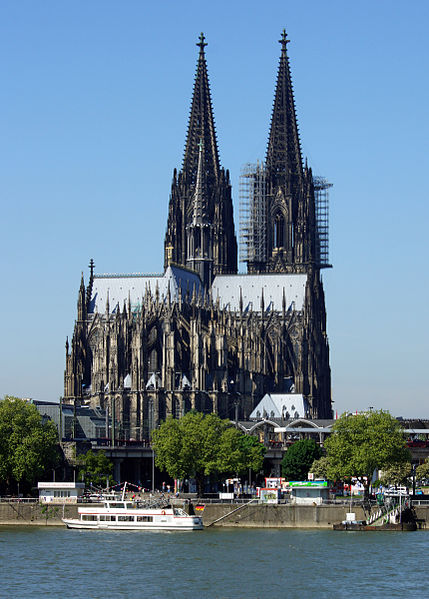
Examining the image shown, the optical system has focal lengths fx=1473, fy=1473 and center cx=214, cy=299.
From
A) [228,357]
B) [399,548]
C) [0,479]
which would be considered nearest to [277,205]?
[228,357]

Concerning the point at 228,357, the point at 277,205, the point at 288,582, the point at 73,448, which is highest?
the point at 277,205

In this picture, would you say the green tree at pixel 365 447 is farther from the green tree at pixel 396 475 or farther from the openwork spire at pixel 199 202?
the openwork spire at pixel 199 202

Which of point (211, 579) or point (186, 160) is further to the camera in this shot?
point (186, 160)

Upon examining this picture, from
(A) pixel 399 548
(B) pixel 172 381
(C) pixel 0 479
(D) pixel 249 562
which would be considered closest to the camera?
(D) pixel 249 562

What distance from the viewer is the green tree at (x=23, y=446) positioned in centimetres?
10756

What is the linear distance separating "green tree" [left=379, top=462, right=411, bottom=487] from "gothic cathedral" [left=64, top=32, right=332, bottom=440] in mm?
32608

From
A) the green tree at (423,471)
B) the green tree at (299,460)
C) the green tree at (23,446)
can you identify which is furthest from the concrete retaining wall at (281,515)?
the green tree at (423,471)

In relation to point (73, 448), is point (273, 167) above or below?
above

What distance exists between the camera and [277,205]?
188250 millimetres

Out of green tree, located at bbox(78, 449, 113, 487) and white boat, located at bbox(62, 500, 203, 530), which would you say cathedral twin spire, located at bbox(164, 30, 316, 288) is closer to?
green tree, located at bbox(78, 449, 113, 487)

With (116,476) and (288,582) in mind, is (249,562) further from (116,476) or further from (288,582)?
(116,476)

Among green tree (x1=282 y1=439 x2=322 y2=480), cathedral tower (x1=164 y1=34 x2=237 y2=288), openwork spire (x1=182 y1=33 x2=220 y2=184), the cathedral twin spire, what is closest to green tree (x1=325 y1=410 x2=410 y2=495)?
green tree (x1=282 y1=439 x2=322 y2=480)

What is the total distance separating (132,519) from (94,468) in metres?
20.6

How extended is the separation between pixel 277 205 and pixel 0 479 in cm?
8704
